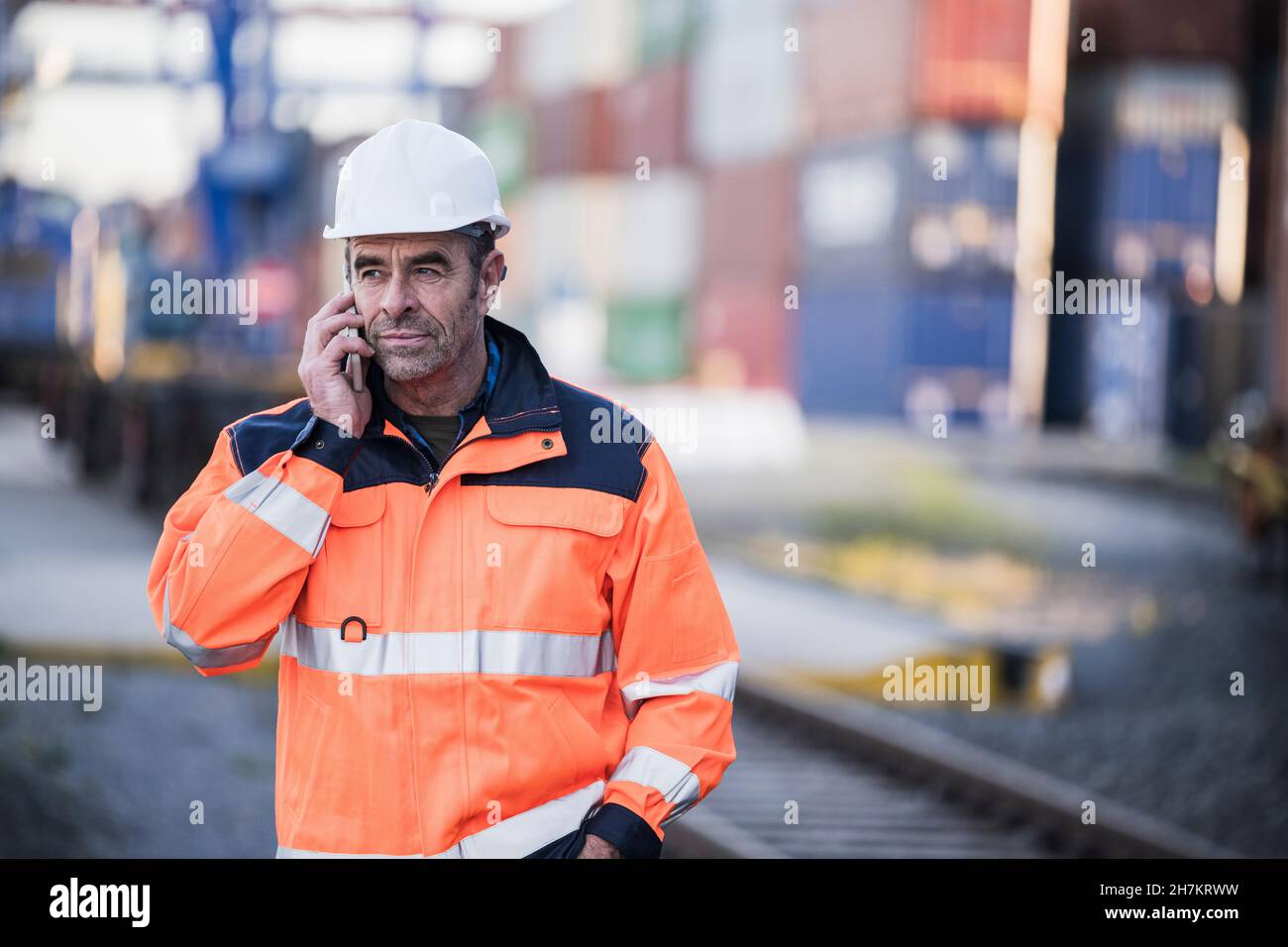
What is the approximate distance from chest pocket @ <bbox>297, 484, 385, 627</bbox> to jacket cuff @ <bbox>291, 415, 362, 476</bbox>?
63 millimetres

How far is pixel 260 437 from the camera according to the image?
2.51 metres

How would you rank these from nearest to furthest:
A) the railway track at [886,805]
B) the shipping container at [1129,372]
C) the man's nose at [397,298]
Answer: the man's nose at [397,298] → the railway track at [886,805] → the shipping container at [1129,372]

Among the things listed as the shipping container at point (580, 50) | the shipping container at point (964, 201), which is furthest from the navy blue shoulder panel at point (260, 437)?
the shipping container at point (580, 50)

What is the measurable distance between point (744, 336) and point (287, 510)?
27.6 meters

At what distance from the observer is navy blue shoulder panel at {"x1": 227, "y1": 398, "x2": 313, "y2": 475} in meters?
2.49

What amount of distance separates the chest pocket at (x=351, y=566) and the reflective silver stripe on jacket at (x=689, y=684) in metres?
0.44

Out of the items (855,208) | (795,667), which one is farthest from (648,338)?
(795,667)

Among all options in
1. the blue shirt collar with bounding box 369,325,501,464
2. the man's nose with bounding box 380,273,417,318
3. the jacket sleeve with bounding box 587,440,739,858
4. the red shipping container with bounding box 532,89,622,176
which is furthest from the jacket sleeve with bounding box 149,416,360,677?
the red shipping container with bounding box 532,89,622,176

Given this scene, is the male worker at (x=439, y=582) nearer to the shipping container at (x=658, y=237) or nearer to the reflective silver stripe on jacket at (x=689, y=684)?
the reflective silver stripe on jacket at (x=689, y=684)

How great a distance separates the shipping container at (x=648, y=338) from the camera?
107 ft

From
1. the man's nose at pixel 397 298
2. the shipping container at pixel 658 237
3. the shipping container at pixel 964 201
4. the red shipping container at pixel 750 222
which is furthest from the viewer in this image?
the shipping container at pixel 658 237

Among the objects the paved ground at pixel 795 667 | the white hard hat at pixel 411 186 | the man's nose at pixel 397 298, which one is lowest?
the paved ground at pixel 795 667

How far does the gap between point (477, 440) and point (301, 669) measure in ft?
1.51
